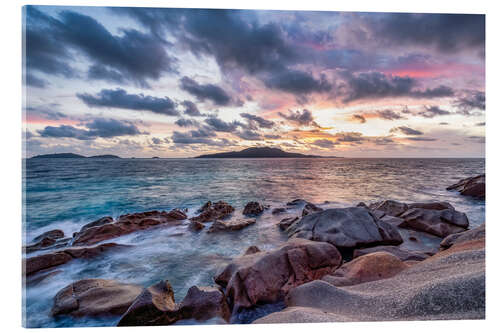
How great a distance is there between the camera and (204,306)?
236 centimetres

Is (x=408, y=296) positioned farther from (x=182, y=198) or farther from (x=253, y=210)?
(x=182, y=198)

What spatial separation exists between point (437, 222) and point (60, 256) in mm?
7337

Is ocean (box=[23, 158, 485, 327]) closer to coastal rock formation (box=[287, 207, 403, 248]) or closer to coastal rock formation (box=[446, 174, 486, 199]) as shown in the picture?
coastal rock formation (box=[446, 174, 486, 199])

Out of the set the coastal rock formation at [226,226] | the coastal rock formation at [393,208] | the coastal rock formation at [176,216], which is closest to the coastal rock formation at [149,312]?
the coastal rock formation at [226,226]

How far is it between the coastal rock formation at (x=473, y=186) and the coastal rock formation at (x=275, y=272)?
5.65m

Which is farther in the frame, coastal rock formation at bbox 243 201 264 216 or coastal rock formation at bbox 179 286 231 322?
coastal rock formation at bbox 243 201 264 216

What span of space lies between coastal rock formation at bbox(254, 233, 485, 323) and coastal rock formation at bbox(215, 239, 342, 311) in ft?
0.73

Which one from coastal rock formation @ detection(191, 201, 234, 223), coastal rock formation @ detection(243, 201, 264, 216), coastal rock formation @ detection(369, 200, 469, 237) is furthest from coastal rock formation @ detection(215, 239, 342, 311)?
coastal rock formation @ detection(243, 201, 264, 216)

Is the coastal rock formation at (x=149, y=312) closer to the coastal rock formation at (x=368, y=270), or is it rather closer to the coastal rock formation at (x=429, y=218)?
the coastal rock formation at (x=368, y=270)

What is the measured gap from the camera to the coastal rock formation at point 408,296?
1.93 metres

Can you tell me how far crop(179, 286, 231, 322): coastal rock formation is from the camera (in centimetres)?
232

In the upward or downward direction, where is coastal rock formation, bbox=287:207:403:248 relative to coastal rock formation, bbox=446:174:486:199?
downward
